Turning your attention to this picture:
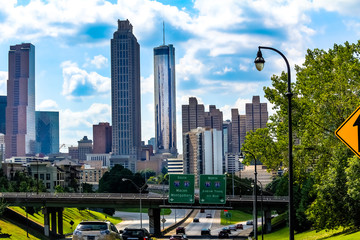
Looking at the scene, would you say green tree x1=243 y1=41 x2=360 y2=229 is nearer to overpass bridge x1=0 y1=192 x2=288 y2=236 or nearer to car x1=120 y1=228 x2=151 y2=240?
car x1=120 y1=228 x2=151 y2=240

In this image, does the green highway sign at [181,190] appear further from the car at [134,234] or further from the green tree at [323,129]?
the car at [134,234]

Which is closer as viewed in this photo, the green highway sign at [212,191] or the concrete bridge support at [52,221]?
the green highway sign at [212,191]

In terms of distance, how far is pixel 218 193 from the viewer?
8225cm

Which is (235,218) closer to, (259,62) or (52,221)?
(52,221)

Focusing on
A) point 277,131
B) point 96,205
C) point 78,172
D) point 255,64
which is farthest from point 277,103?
point 78,172

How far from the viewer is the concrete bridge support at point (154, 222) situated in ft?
320

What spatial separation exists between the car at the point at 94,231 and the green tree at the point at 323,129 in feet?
72.1

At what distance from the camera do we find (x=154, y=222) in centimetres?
10038

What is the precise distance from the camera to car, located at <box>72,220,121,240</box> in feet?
81.0

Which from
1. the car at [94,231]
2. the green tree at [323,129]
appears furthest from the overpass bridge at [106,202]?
the car at [94,231]

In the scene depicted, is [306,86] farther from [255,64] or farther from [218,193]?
[218,193]

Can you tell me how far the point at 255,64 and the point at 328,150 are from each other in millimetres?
25194

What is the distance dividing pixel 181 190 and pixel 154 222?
19594 millimetres

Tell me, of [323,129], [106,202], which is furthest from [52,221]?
[323,129]
